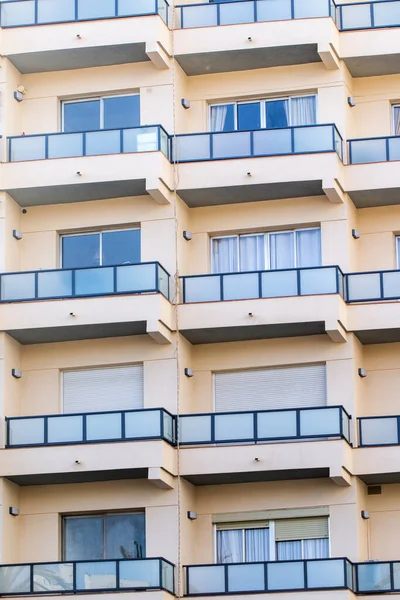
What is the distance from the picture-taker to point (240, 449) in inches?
2000

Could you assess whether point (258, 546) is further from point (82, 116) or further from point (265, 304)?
point (82, 116)

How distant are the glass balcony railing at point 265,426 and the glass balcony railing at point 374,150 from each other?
7.47 metres

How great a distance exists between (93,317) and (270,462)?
630cm

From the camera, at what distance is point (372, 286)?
52281mm

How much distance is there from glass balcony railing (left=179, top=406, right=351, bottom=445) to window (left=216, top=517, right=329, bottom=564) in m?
2.41

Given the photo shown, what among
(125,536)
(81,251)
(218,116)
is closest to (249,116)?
(218,116)

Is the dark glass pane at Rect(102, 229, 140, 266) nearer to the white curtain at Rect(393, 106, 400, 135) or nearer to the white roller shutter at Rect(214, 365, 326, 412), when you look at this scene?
the white roller shutter at Rect(214, 365, 326, 412)

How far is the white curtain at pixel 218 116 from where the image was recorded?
182 ft

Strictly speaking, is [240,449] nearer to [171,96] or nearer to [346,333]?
[346,333]

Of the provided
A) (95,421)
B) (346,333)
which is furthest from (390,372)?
(95,421)

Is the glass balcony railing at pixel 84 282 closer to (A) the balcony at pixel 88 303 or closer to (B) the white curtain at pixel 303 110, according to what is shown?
(A) the balcony at pixel 88 303

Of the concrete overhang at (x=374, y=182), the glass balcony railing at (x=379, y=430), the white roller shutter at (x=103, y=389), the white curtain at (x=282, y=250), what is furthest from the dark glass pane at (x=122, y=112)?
the glass balcony railing at (x=379, y=430)

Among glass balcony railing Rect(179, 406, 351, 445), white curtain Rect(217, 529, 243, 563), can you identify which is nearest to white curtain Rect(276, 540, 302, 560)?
white curtain Rect(217, 529, 243, 563)

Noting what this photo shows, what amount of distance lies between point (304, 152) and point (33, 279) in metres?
8.29
